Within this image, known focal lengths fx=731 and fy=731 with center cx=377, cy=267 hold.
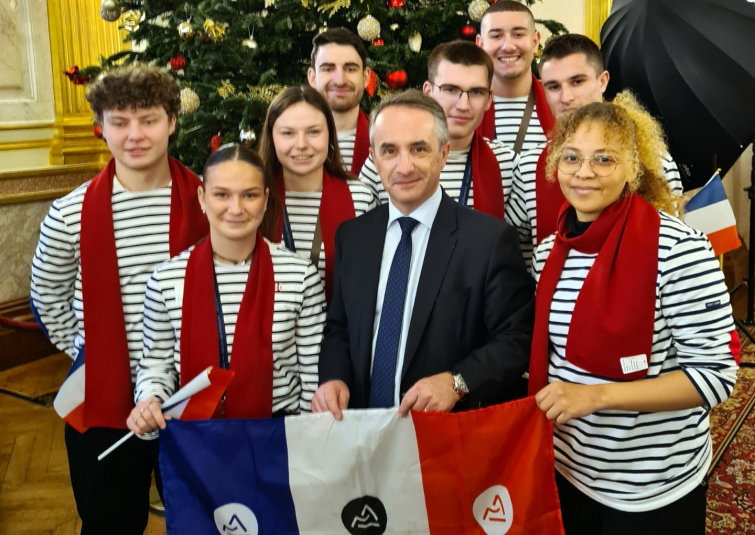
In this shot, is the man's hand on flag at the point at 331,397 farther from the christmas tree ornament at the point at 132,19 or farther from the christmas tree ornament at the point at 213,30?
the christmas tree ornament at the point at 132,19

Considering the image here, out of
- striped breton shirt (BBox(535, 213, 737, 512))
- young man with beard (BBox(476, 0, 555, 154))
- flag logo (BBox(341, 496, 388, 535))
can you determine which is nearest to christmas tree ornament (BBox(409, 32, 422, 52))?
young man with beard (BBox(476, 0, 555, 154))

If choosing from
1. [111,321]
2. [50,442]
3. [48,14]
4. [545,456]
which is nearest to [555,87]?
[545,456]

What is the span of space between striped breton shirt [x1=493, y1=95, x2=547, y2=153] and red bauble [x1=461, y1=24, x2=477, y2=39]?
919 mm

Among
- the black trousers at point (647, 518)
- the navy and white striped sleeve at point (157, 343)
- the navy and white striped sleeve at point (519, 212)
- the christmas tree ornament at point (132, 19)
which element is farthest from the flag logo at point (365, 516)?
the christmas tree ornament at point (132, 19)

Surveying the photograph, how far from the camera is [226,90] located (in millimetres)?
3613

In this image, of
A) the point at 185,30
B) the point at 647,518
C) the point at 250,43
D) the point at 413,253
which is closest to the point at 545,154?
the point at 413,253

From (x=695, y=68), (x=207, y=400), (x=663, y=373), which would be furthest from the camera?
(x=695, y=68)

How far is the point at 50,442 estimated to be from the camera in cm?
371

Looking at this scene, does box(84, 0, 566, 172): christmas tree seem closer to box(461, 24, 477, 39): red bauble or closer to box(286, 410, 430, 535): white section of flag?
box(461, 24, 477, 39): red bauble

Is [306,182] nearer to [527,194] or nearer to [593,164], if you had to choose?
[527,194]

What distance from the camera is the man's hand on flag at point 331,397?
5.80ft

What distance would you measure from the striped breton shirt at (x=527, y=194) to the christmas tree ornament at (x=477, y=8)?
4.58ft

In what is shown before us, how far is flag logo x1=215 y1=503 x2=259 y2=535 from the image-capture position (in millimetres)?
1756

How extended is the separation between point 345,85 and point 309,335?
133 cm
